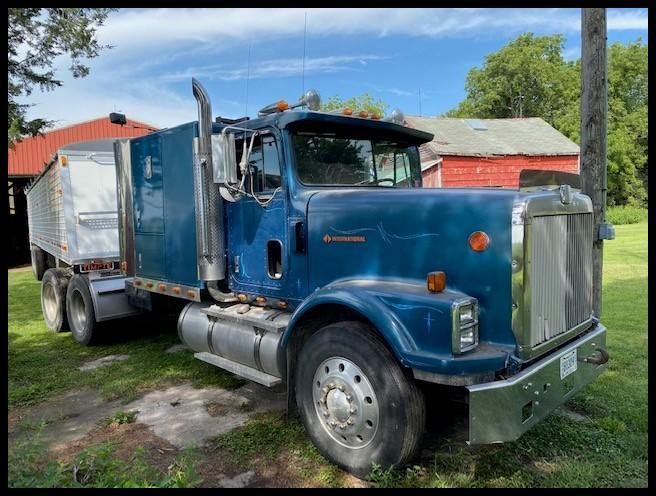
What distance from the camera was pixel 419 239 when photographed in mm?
3621

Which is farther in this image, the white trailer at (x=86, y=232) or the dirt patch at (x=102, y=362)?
the white trailer at (x=86, y=232)

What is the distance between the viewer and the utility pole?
15.5ft

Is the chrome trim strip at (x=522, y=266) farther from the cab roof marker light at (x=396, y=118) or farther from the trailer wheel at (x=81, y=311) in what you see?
the trailer wheel at (x=81, y=311)

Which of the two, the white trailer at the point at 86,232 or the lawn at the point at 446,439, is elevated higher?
the white trailer at the point at 86,232

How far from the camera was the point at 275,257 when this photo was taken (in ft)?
15.8

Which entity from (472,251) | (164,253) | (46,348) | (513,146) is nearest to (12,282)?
(46,348)

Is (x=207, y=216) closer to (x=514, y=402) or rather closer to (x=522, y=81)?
(x=514, y=402)

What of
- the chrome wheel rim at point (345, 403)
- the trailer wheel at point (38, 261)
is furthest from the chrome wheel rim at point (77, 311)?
the trailer wheel at point (38, 261)

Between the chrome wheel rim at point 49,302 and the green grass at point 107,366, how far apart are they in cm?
25

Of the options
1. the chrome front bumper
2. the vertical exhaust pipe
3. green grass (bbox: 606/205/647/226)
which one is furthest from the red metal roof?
green grass (bbox: 606/205/647/226)

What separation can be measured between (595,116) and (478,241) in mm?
2433

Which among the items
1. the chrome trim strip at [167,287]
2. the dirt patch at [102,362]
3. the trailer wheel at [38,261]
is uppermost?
the chrome trim strip at [167,287]

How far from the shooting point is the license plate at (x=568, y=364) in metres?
3.49
